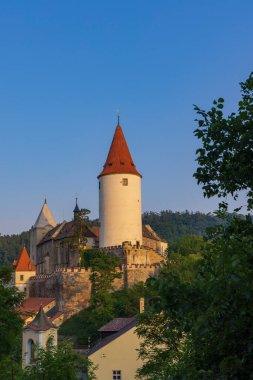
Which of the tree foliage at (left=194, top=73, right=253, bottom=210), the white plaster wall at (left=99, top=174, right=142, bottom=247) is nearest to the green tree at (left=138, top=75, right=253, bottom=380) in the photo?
the tree foliage at (left=194, top=73, right=253, bottom=210)

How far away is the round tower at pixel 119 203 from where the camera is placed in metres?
73.6

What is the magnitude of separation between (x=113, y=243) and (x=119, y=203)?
449cm

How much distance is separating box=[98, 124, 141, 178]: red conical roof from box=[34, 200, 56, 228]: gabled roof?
25.5m

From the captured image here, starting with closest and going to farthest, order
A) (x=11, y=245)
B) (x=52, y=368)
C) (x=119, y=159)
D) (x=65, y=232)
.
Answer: (x=52, y=368) → (x=119, y=159) → (x=65, y=232) → (x=11, y=245)

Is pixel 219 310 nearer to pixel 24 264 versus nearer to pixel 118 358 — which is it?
pixel 118 358

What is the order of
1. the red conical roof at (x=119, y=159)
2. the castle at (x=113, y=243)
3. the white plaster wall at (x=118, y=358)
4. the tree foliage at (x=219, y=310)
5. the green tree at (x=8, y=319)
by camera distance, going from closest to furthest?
the tree foliage at (x=219, y=310)
the green tree at (x=8, y=319)
the white plaster wall at (x=118, y=358)
the castle at (x=113, y=243)
the red conical roof at (x=119, y=159)

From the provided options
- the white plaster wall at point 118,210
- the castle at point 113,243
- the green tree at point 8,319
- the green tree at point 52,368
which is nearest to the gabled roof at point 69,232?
the castle at point 113,243

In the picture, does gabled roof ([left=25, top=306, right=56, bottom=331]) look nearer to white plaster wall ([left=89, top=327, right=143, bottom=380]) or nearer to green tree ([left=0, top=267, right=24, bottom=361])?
white plaster wall ([left=89, top=327, right=143, bottom=380])

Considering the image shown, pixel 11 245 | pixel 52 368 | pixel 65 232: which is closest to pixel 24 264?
pixel 65 232

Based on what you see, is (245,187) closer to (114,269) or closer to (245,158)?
(245,158)

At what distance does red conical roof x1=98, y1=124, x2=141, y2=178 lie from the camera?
7625 cm

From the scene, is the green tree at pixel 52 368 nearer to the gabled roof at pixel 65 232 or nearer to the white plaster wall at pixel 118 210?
the white plaster wall at pixel 118 210

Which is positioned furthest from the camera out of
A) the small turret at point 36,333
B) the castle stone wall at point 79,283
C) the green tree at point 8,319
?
the castle stone wall at point 79,283

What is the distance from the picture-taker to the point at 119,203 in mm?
74250
